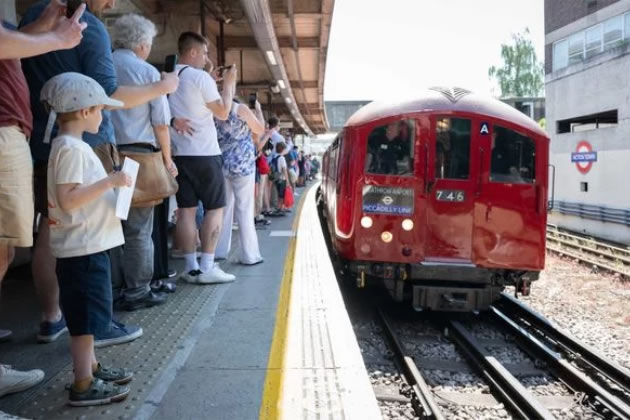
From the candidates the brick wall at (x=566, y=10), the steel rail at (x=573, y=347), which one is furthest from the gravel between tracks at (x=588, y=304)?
the brick wall at (x=566, y=10)

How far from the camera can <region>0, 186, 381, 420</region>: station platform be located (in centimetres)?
259

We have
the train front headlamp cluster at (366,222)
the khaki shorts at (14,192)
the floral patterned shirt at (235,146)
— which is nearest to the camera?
the khaki shorts at (14,192)

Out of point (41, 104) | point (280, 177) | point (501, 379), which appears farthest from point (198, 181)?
point (280, 177)

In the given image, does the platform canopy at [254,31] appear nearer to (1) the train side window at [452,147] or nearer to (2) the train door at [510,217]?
(1) the train side window at [452,147]

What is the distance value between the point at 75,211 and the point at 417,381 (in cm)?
388

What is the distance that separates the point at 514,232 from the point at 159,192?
4656mm

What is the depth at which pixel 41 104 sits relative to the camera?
319cm

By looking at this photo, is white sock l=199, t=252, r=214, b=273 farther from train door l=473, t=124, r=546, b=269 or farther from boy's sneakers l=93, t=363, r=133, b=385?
train door l=473, t=124, r=546, b=269

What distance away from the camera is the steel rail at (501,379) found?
195 inches

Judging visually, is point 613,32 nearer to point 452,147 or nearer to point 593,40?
point 593,40

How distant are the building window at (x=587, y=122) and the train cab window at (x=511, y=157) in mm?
18770

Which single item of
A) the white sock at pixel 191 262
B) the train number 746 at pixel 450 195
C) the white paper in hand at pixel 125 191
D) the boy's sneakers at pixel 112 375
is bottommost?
the boy's sneakers at pixel 112 375

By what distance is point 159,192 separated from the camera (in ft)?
12.1

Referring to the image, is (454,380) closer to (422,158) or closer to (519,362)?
(519,362)
